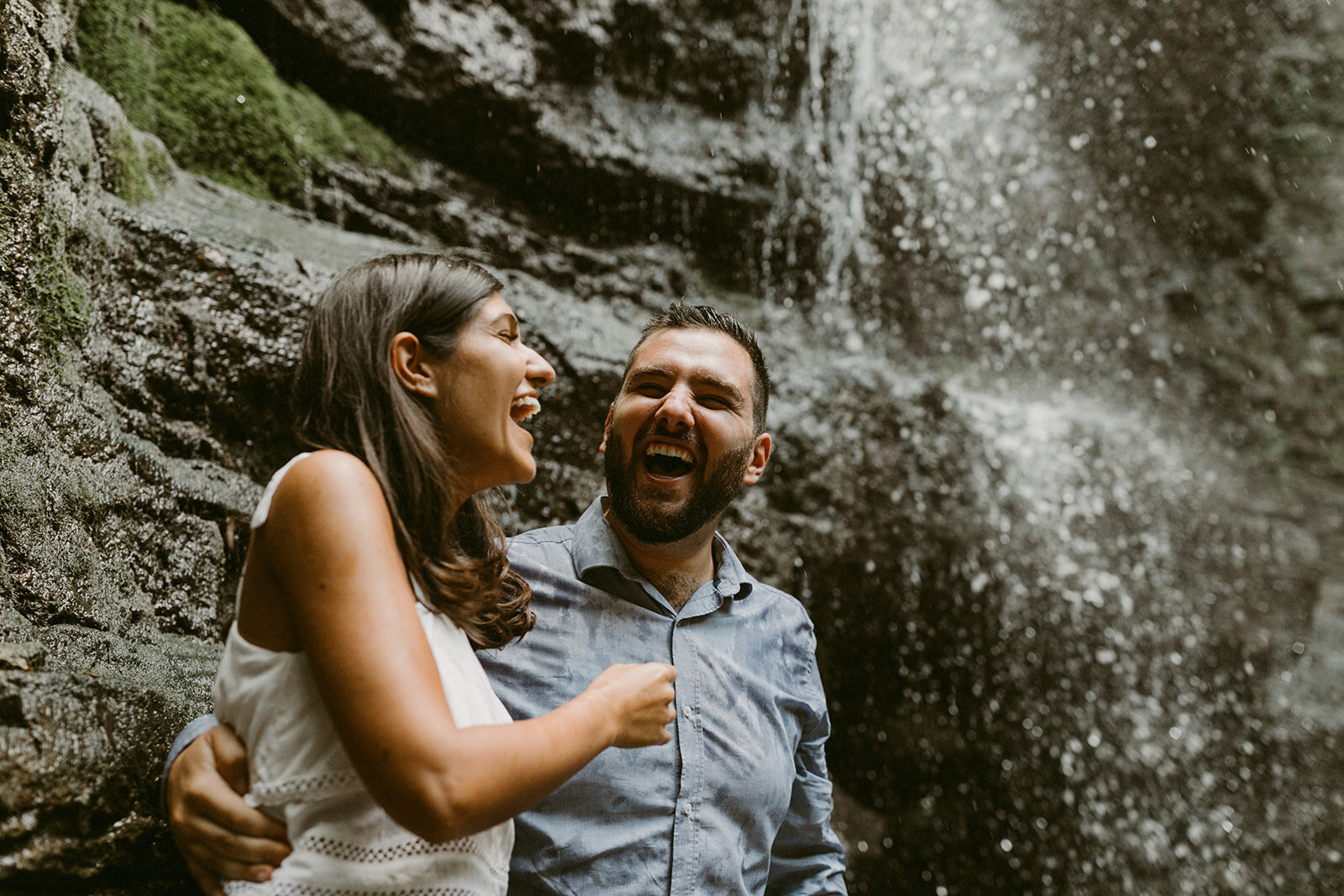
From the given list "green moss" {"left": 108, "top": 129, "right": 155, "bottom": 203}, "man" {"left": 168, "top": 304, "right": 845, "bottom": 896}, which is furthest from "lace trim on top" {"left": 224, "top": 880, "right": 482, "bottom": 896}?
"green moss" {"left": 108, "top": 129, "right": 155, "bottom": 203}

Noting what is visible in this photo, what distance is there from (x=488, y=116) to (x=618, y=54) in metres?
1.09

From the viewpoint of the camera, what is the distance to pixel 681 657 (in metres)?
2.04

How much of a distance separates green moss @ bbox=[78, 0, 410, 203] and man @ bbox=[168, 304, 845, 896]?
2.98 metres

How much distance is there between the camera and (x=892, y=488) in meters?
4.82

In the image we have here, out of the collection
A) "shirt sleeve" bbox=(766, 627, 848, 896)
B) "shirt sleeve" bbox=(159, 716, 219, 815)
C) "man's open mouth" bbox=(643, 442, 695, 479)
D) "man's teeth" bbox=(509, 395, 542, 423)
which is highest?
"man's teeth" bbox=(509, 395, 542, 423)

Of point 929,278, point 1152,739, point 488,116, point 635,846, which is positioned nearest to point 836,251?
point 929,278

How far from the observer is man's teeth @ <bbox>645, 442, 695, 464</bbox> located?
2264mm

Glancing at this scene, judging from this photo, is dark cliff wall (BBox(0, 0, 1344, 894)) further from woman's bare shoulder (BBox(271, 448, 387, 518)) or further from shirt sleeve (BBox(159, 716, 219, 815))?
woman's bare shoulder (BBox(271, 448, 387, 518))

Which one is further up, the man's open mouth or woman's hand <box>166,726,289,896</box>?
the man's open mouth

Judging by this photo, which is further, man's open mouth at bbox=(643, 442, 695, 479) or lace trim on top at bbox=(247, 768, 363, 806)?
man's open mouth at bbox=(643, 442, 695, 479)

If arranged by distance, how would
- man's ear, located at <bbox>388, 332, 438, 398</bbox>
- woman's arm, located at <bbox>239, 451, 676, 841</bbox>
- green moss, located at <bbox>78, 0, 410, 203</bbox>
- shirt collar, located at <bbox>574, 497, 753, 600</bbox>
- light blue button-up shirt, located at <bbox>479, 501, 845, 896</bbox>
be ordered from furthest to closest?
green moss, located at <bbox>78, 0, 410, 203</bbox> → shirt collar, located at <bbox>574, 497, 753, 600</bbox> → light blue button-up shirt, located at <bbox>479, 501, 845, 896</bbox> → man's ear, located at <bbox>388, 332, 438, 398</bbox> → woman's arm, located at <bbox>239, 451, 676, 841</bbox>

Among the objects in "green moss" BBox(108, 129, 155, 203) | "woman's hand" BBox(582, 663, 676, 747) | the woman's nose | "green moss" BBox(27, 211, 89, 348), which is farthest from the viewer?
"green moss" BBox(108, 129, 155, 203)

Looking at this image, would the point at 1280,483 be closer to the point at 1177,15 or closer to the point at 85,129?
the point at 1177,15

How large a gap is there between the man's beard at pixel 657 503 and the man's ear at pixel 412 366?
80cm
